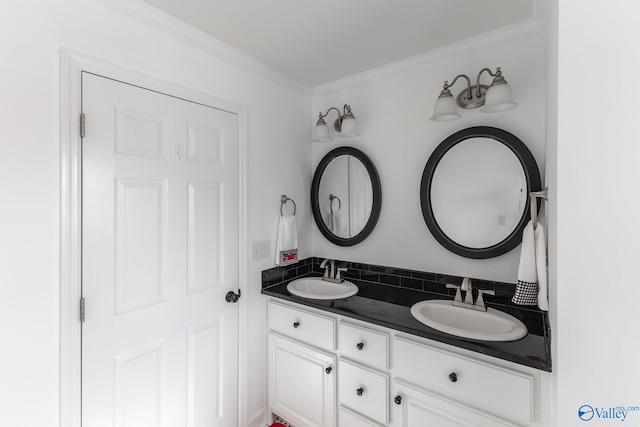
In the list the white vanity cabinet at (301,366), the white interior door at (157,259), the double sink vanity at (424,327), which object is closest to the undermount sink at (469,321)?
the double sink vanity at (424,327)

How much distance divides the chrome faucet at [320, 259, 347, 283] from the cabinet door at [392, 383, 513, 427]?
0.78 m

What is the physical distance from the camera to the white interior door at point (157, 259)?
3.96 ft

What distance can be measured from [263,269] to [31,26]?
5.00ft

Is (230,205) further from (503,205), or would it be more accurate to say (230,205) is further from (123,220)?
(503,205)

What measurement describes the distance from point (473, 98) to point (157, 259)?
6.15 ft

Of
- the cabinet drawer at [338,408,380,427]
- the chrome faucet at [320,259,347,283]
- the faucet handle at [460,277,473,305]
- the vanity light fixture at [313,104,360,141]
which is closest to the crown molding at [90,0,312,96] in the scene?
the vanity light fixture at [313,104,360,141]

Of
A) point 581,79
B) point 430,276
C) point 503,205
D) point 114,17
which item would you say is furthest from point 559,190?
point 114,17

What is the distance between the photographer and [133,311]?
1324 mm

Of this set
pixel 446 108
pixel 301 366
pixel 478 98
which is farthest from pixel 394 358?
pixel 478 98

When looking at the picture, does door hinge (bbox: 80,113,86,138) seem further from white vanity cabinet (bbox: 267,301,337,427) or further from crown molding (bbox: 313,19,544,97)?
crown molding (bbox: 313,19,544,97)

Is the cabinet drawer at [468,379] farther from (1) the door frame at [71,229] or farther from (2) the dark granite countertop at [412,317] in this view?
(1) the door frame at [71,229]

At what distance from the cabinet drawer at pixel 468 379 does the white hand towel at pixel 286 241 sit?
939mm

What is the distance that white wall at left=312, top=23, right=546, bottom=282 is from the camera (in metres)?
1.52
